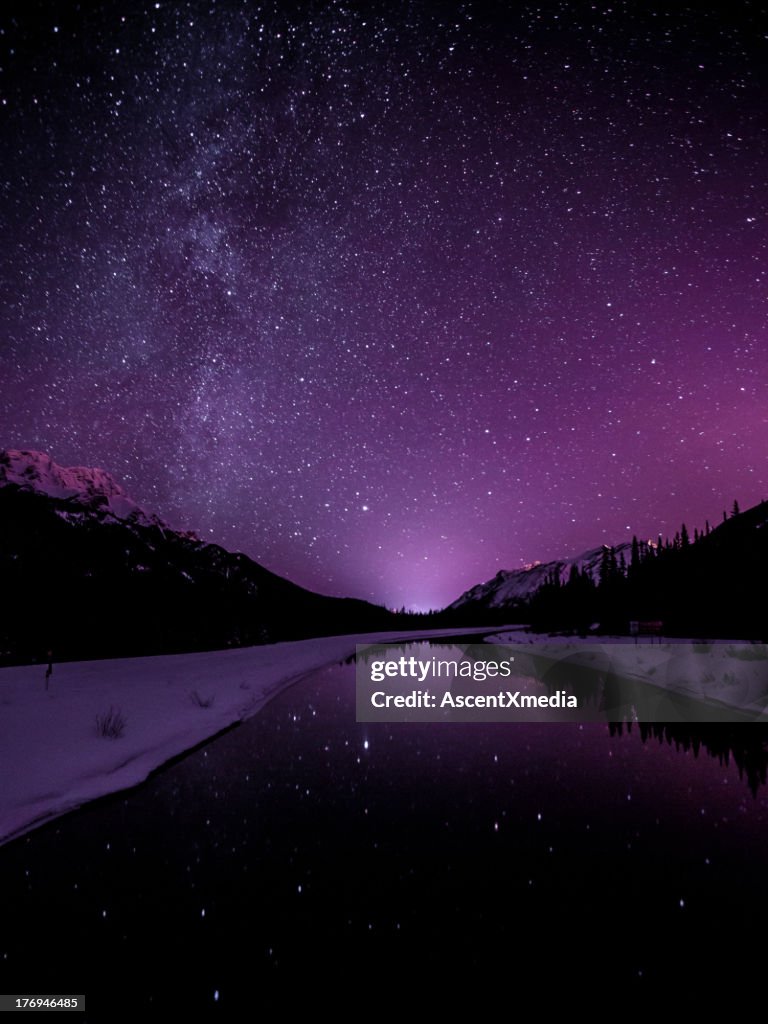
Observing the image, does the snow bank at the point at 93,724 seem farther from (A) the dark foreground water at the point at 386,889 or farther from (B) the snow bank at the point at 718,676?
(B) the snow bank at the point at 718,676

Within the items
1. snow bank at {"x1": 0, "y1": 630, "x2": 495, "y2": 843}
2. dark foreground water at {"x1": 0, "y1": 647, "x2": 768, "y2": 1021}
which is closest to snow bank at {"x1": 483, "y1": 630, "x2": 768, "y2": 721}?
dark foreground water at {"x1": 0, "y1": 647, "x2": 768, "y2": 1021}

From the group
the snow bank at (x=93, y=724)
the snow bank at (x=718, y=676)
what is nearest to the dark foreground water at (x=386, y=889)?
the snow bank at (x=93, y=724)

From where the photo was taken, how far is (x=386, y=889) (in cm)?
495

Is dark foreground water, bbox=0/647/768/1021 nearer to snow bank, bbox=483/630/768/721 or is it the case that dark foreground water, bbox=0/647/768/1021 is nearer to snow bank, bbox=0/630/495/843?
snow bank, bbox=0/630/495/843

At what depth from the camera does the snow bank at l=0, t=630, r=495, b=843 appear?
7512 mm

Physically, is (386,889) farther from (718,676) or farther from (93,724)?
(718,676)

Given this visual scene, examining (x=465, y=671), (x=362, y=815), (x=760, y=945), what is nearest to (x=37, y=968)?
(x=362, y=815)

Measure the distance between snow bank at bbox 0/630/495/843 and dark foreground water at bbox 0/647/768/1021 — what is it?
2.14 ft

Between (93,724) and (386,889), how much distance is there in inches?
357

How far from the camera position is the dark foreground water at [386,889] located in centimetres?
373

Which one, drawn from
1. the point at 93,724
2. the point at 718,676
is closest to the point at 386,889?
the point at 93,724

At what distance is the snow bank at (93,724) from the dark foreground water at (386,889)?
65 centimetres

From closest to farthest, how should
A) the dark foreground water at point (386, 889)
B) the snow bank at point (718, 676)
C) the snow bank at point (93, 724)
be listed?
1. the dark foreground water at point (386, 889)
2. the snow bank at point (93, 724)
3. the snow bank at point (718, 676)

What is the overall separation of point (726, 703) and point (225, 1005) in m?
15.8
